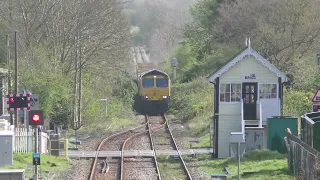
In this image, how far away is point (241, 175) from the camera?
2180 centimetres

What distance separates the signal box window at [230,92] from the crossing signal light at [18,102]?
10.2 m

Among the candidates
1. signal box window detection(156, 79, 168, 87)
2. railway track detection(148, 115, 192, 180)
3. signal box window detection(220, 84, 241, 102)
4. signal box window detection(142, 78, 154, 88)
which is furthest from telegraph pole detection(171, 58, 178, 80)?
signal box window detection(220, 84, 241, 102)

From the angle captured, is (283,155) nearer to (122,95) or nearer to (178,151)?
(178,151)

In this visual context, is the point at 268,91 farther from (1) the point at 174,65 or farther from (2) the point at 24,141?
(1) the point at 174,65

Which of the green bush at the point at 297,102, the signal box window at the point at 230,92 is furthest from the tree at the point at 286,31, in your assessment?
the signal box window at the point at 230,92

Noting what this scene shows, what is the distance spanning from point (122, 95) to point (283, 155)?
31536 millimetres

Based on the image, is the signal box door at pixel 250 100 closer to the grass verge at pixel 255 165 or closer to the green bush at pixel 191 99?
the grass verge at pixel 255 165

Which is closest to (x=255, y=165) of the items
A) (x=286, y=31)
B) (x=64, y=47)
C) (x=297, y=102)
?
(x=297, y=102)

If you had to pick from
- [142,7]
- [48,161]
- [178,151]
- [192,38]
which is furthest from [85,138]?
[142,7]

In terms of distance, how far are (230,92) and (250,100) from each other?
841 millimetres

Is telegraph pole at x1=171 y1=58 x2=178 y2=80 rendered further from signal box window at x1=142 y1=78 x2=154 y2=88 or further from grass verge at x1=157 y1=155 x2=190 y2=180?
grass verge at x1=157 y1=155 x2=190 y2=180

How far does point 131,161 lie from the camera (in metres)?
27.4

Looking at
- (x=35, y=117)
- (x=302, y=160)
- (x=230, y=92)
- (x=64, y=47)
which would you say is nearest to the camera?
(x=35, y=117)

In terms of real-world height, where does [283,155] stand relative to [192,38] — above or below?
below
